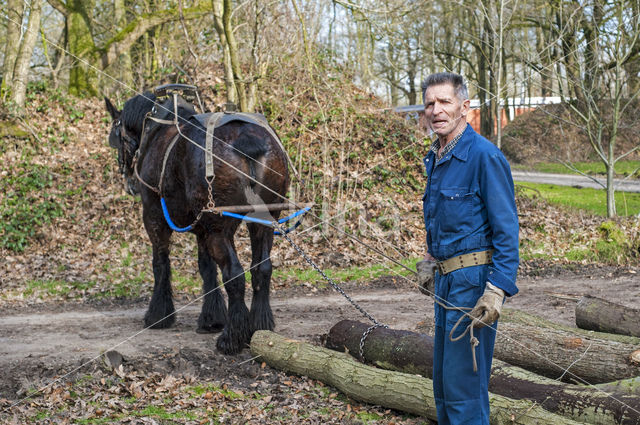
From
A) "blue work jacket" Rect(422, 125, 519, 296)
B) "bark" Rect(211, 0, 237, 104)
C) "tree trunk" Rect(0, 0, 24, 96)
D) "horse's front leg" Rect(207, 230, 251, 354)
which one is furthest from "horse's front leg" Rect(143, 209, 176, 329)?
"tree trunk" Rect(0, 0, 24, 96)

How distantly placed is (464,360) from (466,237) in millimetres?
609

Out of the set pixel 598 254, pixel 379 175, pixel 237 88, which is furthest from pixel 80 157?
pixel 598 254

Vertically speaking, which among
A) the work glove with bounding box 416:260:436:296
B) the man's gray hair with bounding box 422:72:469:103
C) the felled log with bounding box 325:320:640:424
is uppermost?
the man's gray hair with bounding box 422:72:469:103

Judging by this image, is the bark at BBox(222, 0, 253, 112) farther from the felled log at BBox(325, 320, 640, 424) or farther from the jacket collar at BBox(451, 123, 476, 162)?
the jacket collar at BBox(451, 123, 476, 162)

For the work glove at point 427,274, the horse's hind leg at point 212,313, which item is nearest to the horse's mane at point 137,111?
the horse's hind leg at point 212,313

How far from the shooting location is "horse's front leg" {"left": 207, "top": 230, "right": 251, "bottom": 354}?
6.02m

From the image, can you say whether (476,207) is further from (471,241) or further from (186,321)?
(186,321)

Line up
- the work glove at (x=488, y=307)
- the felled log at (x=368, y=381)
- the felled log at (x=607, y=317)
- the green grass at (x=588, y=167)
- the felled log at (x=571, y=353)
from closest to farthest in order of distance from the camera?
the work glove at (x=488, y=307)
the felled log at (x=368, y=381)
the felled log at (x=571, y=353)
the felled log at (x=607, y=317)
the green grass at (x=588, y=167)

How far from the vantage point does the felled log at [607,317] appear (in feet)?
18.5

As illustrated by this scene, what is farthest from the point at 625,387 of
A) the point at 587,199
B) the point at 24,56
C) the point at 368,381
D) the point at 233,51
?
the point at 24,56

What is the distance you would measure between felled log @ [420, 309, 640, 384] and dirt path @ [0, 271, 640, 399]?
5.25 feet

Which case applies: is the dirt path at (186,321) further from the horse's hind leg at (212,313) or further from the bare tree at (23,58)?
the bare tree at (23,58)

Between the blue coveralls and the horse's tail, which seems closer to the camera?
the blue coveralls

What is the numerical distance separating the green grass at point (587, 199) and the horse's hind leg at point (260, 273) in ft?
29.6
